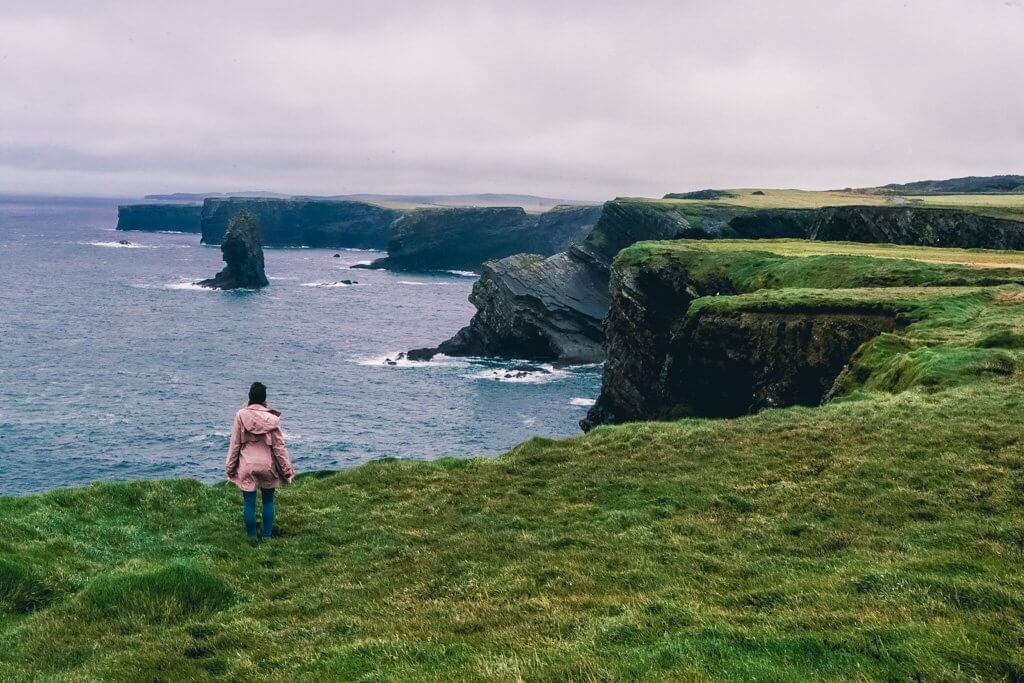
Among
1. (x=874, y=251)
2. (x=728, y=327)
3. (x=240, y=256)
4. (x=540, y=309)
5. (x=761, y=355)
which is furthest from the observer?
(x=240, y=256)

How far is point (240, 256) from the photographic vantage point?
534 feet

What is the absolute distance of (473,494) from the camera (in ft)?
63.3

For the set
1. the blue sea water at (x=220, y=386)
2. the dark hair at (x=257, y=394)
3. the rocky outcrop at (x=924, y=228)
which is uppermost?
the rocky outcrop at (x=924, y=228)

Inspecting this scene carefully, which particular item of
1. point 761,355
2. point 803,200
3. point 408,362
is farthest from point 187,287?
point 761,355

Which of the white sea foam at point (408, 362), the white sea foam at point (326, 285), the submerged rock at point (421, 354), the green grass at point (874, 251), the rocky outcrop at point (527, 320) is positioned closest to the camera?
the green grass at point (874, 251)

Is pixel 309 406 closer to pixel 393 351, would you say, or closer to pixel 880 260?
pixel 393 351

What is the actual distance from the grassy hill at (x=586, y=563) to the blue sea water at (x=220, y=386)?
127 ft

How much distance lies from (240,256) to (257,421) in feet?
513

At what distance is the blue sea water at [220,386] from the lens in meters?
58.8

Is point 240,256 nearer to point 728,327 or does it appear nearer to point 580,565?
point 728,327

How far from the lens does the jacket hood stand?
52.2 feet

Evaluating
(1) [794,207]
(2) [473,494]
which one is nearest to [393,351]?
(1) [794,207]

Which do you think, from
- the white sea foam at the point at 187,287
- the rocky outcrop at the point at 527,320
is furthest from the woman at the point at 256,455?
the white sea foam at the point at 187,287

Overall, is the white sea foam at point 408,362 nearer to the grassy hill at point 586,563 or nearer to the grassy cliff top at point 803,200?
the grassy cliff top at point 803,200
